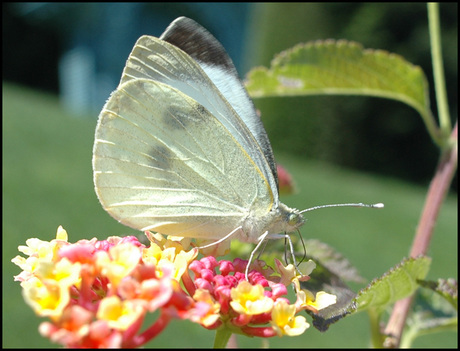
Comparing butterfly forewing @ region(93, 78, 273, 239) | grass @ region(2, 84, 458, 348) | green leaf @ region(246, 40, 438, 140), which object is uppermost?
green leaf @ region(246, 40, 438, 140)

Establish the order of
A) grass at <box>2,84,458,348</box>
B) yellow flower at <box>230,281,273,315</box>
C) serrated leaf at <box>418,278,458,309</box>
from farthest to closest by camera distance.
Answer: grass at <box>2,84,458,348</box> → serrated leaf at <box>418,278,458,309</box> → yellow flower at <box>230,281,273,315</box>

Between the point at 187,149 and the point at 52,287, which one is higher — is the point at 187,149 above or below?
Answer: above

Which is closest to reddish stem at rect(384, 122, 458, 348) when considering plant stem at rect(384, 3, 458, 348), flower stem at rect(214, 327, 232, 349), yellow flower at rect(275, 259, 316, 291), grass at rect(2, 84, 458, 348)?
plant stem at rect(384, 3, 458, 348)

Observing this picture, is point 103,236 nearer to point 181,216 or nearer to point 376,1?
point 181,216

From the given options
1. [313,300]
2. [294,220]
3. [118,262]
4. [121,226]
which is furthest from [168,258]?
[121,226]

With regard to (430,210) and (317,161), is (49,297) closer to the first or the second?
(430,210)

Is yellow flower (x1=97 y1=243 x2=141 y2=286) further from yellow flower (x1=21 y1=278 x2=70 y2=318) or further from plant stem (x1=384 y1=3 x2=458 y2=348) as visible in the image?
plant stem (x1=384 y1=3 x2=458 y2=348)

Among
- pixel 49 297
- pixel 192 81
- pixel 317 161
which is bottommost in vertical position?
pixel 49 297

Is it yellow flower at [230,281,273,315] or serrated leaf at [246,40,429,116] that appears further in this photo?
serrated leaf at [246,40,429,116]
